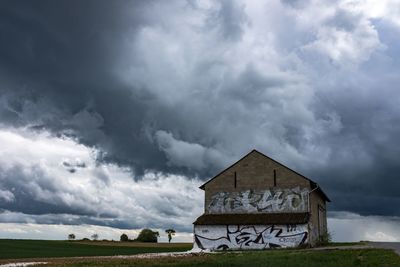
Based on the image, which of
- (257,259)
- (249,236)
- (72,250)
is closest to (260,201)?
(249,236)

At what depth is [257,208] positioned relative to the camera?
55.0 meters

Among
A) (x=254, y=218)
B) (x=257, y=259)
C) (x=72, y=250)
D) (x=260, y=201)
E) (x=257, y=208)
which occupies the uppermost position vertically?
(x=260, y=201)

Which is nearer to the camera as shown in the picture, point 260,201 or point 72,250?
point 260,201

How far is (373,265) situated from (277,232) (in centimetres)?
3001

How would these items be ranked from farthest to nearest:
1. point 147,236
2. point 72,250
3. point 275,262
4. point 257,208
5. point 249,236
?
1. point 147,236
2. point 72,250
3. point 257,208
4. point 249,236
5. point 275,262

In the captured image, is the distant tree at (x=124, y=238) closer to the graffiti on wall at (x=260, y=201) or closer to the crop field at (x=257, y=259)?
the graffiti on wall at (x=260, y=201)

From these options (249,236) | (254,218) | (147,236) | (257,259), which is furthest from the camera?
(147,236)

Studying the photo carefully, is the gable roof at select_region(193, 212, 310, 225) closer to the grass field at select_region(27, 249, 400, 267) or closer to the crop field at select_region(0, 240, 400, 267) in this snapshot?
the crop field at select_region(0, 240, 400, 267)

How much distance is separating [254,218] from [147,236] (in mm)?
53415

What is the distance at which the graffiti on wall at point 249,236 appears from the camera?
167ft

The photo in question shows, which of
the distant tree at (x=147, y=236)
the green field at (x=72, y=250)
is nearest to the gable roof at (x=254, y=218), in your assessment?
the green field at (x=72, y=250)

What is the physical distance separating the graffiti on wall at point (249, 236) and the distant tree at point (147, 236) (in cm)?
4945

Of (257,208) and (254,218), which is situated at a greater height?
(257,208)

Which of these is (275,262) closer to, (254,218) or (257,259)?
(257,259)
